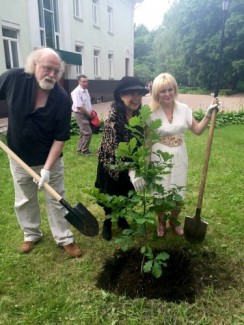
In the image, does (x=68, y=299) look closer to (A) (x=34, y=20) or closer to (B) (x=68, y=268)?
(B) (x=68, y=268)

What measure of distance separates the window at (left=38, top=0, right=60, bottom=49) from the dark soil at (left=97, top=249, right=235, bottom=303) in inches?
486

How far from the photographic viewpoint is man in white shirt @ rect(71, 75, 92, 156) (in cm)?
691

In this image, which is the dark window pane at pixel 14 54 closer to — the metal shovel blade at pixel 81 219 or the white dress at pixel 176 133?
the white dress at pixel 176 133

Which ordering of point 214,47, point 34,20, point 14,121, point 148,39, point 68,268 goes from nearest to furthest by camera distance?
1. point 14,121
2. point 68,268
3. point 34,20
4. point 214,47
5. point 148,39

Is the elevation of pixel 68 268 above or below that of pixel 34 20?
below

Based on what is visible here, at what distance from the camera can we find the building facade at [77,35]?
38.2ft

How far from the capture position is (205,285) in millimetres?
2709

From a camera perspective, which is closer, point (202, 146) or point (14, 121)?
point (14, 121)

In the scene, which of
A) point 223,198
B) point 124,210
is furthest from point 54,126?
point 223,198

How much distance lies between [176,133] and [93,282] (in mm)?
→ 1619

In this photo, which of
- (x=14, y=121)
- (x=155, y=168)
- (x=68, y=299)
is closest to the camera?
(x=155, y=168)

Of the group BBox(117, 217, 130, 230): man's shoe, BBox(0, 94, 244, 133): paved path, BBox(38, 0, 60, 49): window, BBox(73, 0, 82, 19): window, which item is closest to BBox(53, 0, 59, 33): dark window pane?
BBox(38, 0, 60, 49): window

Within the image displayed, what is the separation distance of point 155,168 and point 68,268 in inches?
56.9

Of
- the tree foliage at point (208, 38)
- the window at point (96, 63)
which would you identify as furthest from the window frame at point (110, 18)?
the tree foliage at point (208, 38)
